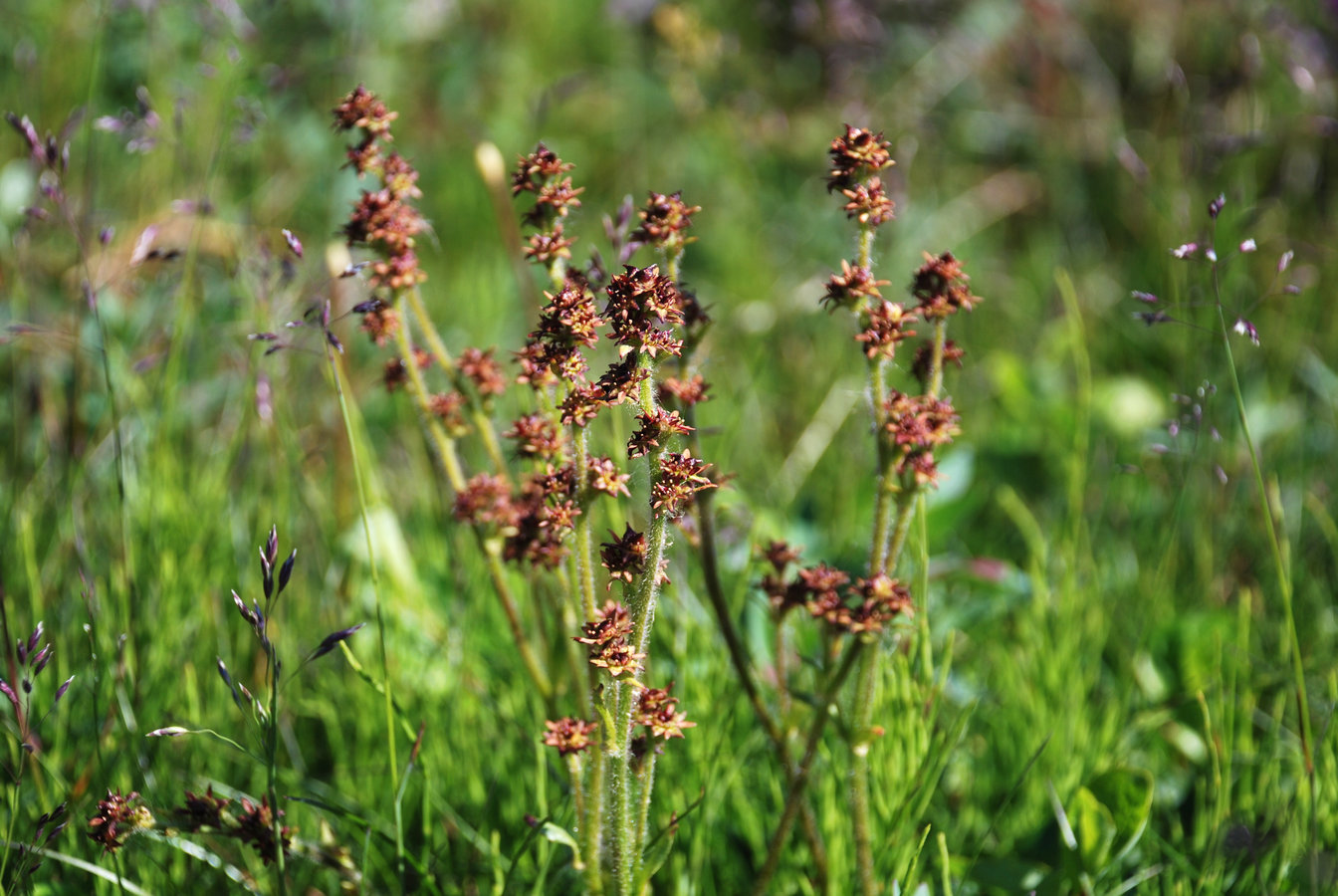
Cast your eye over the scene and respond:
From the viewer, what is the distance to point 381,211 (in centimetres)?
129

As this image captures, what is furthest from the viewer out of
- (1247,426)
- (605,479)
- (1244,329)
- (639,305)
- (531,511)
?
(1247,426)

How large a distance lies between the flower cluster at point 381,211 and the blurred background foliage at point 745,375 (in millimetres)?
505

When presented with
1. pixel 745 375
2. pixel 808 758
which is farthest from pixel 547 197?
pixel 745 375

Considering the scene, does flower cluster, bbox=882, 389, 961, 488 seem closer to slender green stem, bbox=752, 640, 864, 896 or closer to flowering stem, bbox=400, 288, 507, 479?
slender green stem, bbox=752, 640, 864, 896

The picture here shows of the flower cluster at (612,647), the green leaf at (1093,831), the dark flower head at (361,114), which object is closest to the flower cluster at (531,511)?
the flower cluster at (612,647)

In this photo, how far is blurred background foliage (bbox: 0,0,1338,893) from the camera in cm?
173

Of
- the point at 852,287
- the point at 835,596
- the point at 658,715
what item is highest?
the point at 852,287

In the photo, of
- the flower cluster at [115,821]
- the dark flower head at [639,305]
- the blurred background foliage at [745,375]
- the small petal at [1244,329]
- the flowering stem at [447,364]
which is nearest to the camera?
the dark flower head at [639,305]

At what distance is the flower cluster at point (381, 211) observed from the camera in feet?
4.23

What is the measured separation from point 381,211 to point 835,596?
690 millimetres

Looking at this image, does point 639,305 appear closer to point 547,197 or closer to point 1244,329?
point 547,197

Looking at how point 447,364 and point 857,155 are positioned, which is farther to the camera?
point 447,364

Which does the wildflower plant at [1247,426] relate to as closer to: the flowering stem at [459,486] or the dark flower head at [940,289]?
the dark flower head at [940,289]

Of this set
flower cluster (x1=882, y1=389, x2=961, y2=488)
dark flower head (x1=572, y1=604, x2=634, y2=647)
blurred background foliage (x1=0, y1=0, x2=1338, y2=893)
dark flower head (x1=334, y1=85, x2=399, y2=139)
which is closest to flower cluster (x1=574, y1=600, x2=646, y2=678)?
dark flower head (x1=572, y1=604, x2=634, y2=647)
